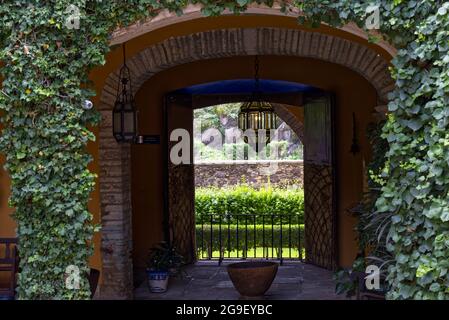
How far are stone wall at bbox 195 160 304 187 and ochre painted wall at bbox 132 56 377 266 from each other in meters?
7.31

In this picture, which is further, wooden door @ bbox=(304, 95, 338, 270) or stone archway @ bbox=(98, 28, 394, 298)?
wooden door @ bbox=(304, 95, 338, 270)

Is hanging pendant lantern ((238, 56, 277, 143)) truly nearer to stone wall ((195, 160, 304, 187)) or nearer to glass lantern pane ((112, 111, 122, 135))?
glass lantern pane ((112, 111, 122, 135))

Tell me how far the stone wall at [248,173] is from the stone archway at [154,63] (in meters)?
9.56

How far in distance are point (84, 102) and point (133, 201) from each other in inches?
187

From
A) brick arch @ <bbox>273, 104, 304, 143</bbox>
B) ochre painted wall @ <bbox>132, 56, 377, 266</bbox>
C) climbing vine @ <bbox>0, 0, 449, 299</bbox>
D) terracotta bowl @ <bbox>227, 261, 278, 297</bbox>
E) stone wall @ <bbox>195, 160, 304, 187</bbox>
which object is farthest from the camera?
stone wall @ <bbox>195, 160, 304, 187</bbox>

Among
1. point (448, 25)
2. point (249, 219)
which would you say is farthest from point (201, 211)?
point (448, 25)

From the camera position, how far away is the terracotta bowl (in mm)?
7340

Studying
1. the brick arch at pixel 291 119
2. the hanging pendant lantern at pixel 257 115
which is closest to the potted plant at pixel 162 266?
the hanging pendant lantern at pixel 257 115

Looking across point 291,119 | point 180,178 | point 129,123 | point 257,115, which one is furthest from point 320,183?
point 291,119

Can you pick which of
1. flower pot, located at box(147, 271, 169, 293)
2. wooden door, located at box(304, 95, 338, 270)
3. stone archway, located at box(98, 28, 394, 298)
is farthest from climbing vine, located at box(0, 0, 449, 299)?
wooden door, located at box(304, 95, 338, 270)

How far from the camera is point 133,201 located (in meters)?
9.38

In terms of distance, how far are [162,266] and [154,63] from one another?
2415 mm

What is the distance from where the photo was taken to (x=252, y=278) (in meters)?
7.35

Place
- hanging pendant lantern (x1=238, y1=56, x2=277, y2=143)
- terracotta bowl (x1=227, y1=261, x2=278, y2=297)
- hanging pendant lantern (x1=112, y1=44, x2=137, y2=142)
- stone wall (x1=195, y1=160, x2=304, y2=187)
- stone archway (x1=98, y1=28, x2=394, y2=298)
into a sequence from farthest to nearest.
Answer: stone wall (x1=195, y1=160, x2=304, y2=187), hanging pendant lantern (x1=238, y1=56, x2=277, y2=143), terracotta bowl (x1=227, y1=261, x2=278, y2=297), stone archway (x1=98, y1=28, x2=394, y2=298), hanging pendant lantern (x1=112, y1=44, x2=137, y2=142)
